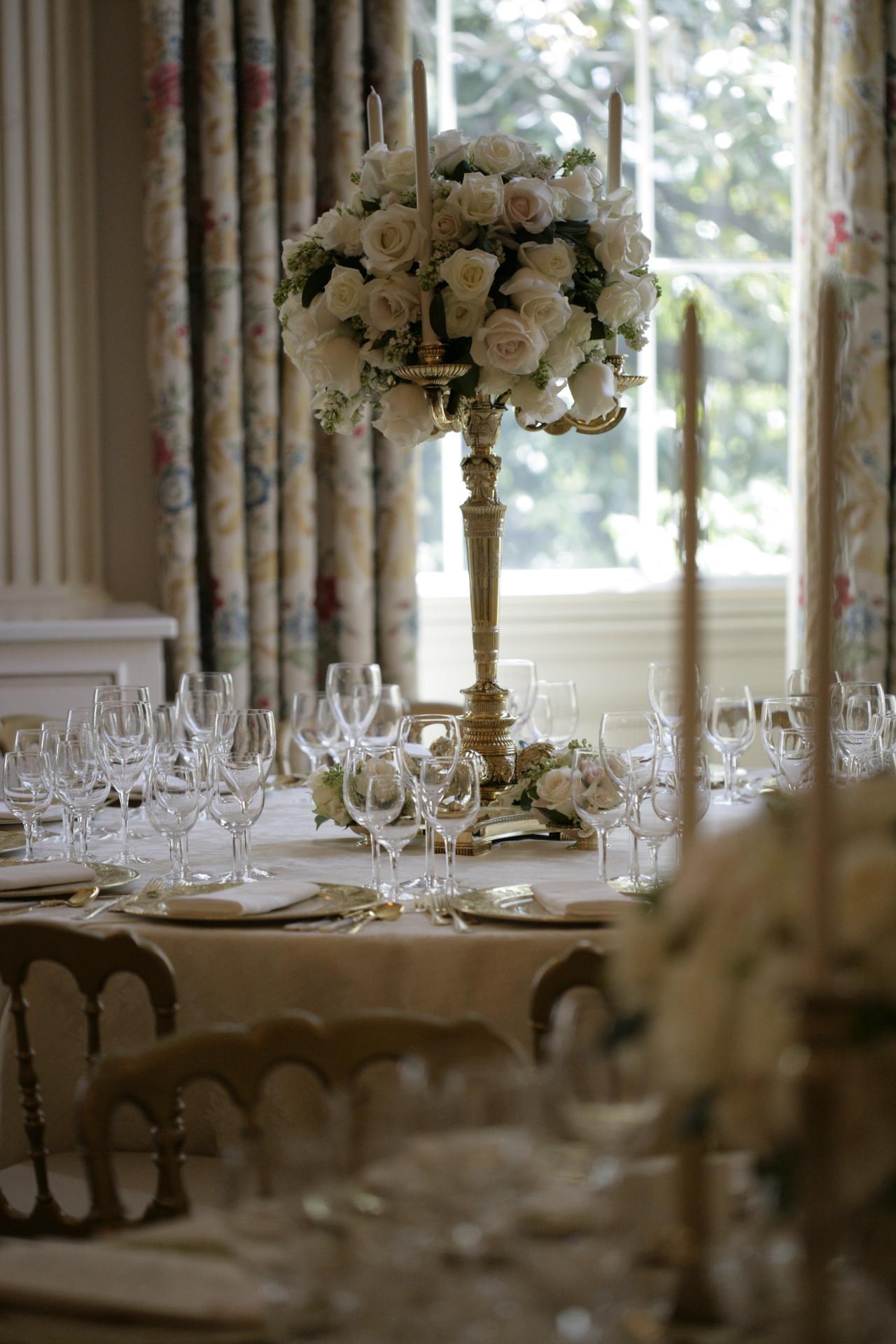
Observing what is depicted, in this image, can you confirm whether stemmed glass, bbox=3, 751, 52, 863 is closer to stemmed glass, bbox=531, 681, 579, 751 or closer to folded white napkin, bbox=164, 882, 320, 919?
folded white napkin, bbox=164, 882, 320, 919

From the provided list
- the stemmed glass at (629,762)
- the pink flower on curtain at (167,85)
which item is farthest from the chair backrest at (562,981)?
the pink flower on curtain at (167,85)

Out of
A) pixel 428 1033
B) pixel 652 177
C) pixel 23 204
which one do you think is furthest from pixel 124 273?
pixel 428 1033

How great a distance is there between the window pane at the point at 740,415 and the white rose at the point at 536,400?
2550mm

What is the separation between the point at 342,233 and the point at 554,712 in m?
0.86

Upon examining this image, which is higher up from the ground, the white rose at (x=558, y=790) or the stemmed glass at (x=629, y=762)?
the stemmed glass at (x=629, y=762)

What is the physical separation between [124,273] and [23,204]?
0.33 m

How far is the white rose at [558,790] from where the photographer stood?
2.05 meters

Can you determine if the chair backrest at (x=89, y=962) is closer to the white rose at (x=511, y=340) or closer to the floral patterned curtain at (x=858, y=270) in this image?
the white rose at (x=511, y=340)

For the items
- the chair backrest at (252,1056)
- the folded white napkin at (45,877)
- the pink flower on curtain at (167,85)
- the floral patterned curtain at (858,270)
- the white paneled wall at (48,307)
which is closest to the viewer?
the chair backrest at (252,1056)

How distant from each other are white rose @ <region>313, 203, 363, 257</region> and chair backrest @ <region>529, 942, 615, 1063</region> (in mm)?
1213

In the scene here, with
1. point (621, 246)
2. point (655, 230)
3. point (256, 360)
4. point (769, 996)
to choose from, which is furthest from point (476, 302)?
point (655, 230)

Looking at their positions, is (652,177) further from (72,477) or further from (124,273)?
(72,477)

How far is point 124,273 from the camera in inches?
160

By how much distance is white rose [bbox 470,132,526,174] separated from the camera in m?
2.06
